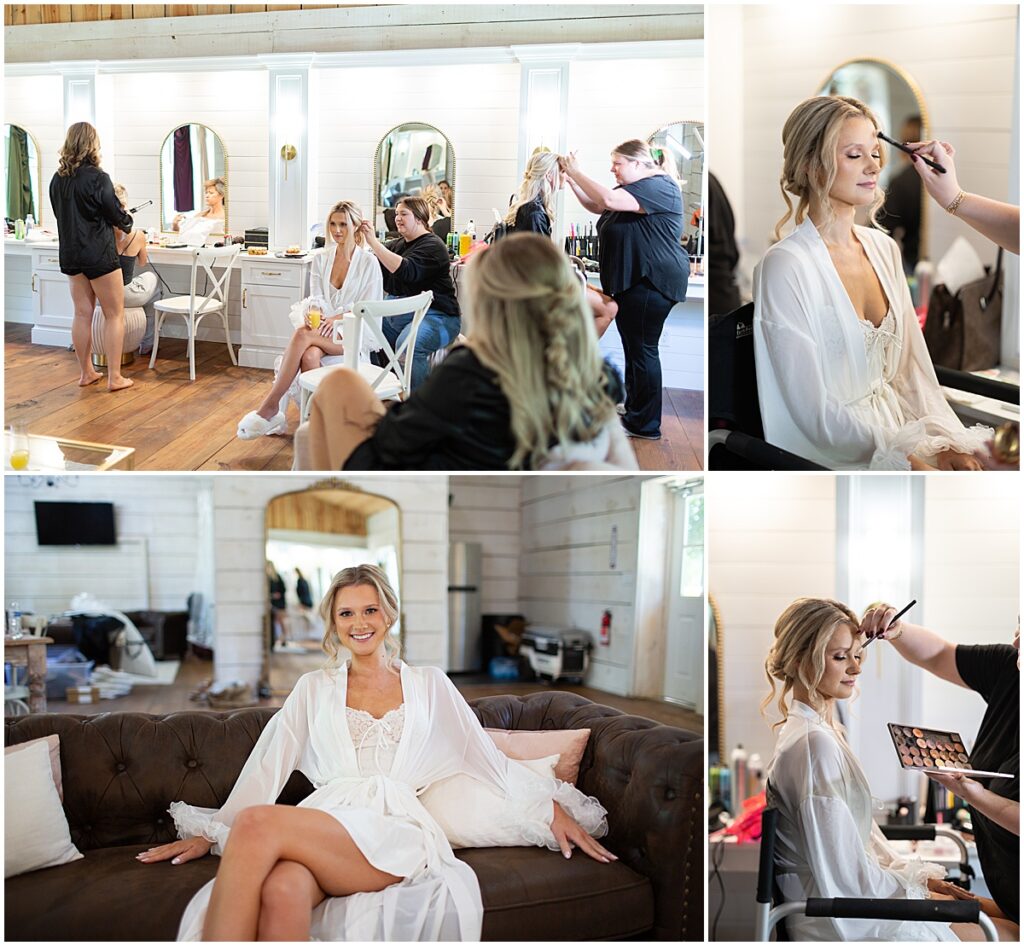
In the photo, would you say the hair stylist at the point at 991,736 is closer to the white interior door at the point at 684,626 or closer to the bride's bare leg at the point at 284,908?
the white interior door at the point at 684,626

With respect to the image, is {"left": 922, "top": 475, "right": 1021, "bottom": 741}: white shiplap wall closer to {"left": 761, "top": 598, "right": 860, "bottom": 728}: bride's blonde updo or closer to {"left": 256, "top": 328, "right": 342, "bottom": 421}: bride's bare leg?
{"left": 761, "top": 598, "right": 860, "bottom": 728}: bride's blonde updo

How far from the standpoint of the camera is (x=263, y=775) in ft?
8.43

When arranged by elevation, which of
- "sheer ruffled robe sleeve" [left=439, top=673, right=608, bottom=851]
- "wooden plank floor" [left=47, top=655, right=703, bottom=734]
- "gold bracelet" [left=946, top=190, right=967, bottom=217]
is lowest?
"wooden plank floor" [left=47, top=655, right=703, bottom=734]

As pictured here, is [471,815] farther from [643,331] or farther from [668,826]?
[643,331]

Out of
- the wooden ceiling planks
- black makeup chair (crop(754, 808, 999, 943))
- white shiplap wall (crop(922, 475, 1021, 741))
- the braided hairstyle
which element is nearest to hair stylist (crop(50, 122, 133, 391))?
the wooden ceiling planks

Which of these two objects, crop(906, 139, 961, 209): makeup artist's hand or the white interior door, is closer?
crop(906, 139, 961, 209): makeup artist's hand

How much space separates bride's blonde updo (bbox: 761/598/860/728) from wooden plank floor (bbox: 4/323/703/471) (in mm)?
503

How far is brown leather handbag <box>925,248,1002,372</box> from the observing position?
3.56 m

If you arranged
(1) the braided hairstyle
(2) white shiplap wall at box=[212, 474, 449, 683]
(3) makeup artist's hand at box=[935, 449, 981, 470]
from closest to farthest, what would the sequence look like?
(1) the braided hairstyle → (3) makeup artist's hand at box=[935, 449, 981, 470] → (2) white shiplap wall at box=[212, 474, 449, 683]

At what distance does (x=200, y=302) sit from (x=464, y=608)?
166cm

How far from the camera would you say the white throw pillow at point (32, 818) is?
247 cm

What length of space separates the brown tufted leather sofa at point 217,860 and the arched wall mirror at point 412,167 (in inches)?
61.3

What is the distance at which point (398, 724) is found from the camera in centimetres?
260

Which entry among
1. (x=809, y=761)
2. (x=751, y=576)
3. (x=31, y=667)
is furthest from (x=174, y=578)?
(x=809, y=761)
